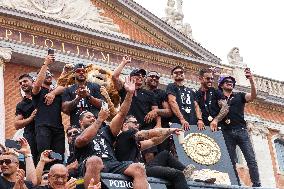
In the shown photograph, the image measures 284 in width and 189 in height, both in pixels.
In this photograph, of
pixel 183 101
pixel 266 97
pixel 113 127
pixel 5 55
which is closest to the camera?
pixel 113 127

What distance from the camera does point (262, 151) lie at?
25406 mm

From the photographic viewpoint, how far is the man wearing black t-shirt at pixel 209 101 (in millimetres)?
9648

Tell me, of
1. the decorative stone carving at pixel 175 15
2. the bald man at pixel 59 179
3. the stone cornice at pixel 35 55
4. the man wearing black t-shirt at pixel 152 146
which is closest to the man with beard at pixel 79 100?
the man wearing black t-shirt at pixel 152 146

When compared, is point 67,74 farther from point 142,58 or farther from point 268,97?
point 268,97

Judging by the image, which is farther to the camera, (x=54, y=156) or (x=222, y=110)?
(x=222, y=110)

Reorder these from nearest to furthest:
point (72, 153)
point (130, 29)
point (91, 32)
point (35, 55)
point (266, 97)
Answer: point (72, 153) < point (35, 55) < point (91, 32) < point (130, 29) < point (266, 97)

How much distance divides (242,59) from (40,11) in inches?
401

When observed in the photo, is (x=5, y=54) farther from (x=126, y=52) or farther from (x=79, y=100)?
(x=79, y=100)

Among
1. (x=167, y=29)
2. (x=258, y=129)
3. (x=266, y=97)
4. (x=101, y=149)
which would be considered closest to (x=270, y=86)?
(x=266, y=97)

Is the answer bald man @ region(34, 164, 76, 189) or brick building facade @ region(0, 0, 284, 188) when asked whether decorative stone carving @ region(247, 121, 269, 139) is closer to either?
brick building facade @ region(0, 0, 284, 188)

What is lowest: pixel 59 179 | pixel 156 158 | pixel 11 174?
pixel 59 179

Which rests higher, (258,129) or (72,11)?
(72,11)

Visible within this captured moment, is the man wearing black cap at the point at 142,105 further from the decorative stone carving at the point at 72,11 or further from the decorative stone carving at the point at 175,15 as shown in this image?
the decorative stone carving at the point at 175,15

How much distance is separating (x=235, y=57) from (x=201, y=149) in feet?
63.0
